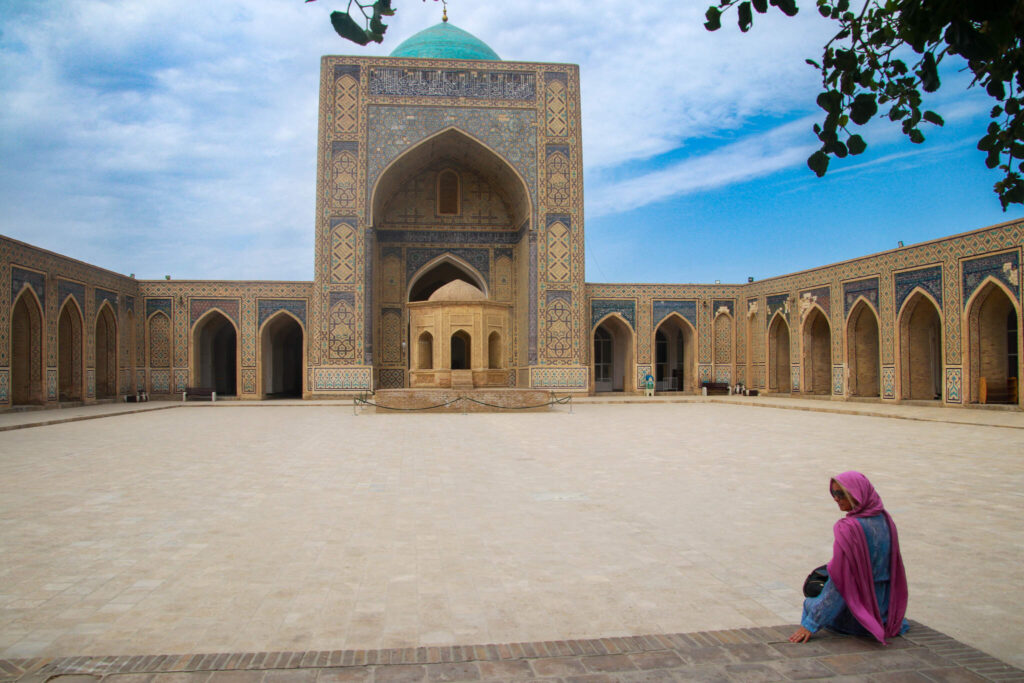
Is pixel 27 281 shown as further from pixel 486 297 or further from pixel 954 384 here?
pixel 954 384

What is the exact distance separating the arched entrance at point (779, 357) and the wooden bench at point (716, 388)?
1238 millimetres

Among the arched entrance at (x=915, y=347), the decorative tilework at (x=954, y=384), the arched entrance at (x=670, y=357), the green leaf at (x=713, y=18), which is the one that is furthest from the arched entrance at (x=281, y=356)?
the green leaf at (x=713, y=18)

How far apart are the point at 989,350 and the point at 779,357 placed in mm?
6840

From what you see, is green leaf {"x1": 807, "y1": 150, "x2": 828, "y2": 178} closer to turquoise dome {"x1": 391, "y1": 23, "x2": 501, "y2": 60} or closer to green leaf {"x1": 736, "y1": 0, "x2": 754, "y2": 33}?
green leaf {"x1": 736, "y1": 0, "x2": 754, "y2": 33}

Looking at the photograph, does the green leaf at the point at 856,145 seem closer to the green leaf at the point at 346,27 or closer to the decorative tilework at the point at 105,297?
the green leaf at the point at 346,27

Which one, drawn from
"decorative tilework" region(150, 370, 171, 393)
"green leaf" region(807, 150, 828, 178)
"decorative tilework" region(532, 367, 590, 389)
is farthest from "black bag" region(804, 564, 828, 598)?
"decorative tilework" region(150, 370, 171, 393)

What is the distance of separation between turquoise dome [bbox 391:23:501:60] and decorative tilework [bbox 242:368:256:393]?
10564 mm

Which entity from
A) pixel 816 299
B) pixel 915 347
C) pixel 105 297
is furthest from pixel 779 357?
pixel 105 297

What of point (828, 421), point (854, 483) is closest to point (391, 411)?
point (828, 421)

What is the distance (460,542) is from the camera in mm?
4031

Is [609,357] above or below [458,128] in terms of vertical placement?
below

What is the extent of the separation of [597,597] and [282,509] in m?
2.59

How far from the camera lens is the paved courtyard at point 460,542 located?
9.30 ft

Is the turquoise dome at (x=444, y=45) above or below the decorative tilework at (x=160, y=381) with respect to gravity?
above
